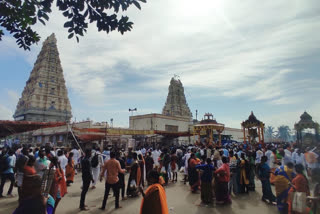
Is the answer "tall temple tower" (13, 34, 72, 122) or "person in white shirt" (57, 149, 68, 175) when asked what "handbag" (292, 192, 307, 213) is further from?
"tall temple tower" (13, 34, 72, 122)

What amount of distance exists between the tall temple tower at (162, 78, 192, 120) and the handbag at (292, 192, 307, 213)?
5024 cm

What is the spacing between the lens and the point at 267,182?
673 centimetres

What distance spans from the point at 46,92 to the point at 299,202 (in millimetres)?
48064

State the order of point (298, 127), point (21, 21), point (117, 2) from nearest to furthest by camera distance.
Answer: point (117, 2), point (21, 21), point (298, 127)

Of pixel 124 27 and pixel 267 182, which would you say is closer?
pixel 124 27

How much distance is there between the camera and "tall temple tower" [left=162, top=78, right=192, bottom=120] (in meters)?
55.3

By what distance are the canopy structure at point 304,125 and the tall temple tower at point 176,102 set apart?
35.9m

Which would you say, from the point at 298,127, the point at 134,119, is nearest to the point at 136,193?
the point at 298,127

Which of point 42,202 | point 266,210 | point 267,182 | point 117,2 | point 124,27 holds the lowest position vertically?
point 266,210

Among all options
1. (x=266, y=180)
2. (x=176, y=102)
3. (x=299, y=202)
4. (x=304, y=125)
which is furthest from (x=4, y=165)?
(x=176, y=102)

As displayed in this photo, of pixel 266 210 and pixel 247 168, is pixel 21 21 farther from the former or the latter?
pixel 247 168

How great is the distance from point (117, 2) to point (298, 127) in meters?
22.1

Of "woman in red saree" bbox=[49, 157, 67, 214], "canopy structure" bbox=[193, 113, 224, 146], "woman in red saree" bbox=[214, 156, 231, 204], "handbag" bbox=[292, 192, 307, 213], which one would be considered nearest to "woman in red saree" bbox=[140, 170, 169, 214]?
"woman in red saree" bbox=[49, 157, 67, 214]

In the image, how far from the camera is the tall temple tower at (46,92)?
4150 cm
